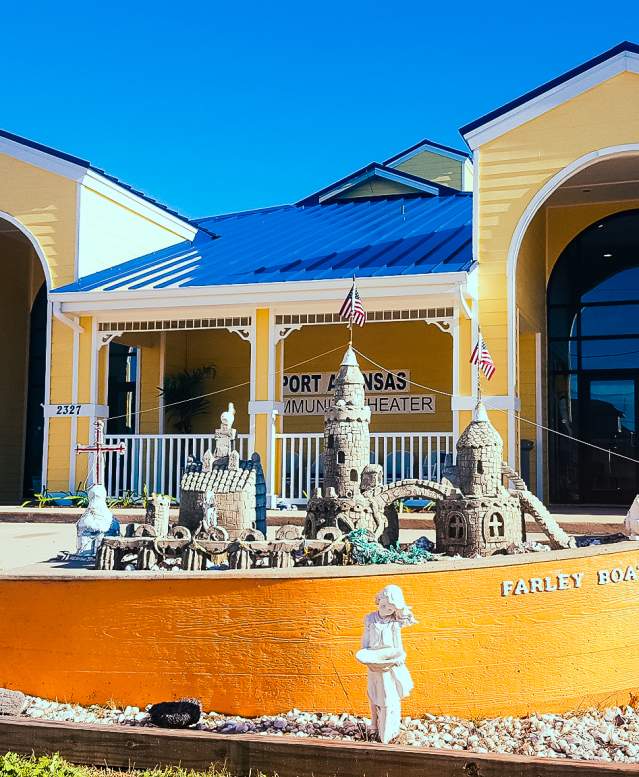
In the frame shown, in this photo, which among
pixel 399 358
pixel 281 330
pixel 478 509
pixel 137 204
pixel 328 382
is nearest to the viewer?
pixel 478 509

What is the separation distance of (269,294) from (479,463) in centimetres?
Result: 669

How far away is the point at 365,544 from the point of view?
27.1 feet

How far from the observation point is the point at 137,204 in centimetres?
1800

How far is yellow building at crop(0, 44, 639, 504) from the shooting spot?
1423cm

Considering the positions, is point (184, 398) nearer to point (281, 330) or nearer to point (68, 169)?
point (281, 330)

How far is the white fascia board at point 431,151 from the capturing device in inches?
971

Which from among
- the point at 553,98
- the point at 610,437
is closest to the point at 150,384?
the point at 610,437

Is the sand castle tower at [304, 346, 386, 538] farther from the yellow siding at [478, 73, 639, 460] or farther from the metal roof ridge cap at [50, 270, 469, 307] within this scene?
the yellow siding at [478, 73, 639, 460]

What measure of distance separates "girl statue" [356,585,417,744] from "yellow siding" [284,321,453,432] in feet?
40.4

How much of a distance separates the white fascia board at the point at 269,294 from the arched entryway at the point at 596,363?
4763 mm

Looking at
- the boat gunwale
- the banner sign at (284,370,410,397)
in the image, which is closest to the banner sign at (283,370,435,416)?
the banner sign at (284,370,410,397)

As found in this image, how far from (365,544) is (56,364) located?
925cm

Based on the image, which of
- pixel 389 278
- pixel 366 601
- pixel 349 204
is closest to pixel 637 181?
pixel 389 278

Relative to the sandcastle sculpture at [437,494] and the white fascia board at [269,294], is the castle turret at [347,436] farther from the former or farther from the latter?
the white fascia board at [269,294]
